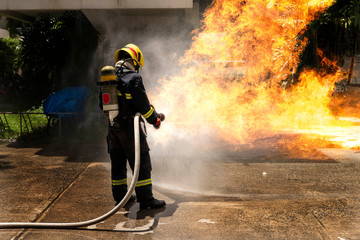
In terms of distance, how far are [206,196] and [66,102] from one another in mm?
5333

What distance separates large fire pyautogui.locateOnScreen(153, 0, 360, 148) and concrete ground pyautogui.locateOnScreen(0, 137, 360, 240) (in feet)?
5.42

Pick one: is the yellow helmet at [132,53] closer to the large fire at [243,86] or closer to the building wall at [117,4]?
the large fire at [243,86]

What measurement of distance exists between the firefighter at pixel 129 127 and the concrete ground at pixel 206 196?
9.3 inches

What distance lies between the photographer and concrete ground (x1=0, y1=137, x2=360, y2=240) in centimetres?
371

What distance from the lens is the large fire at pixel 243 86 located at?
27.6ft

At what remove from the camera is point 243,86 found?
29.5 feet

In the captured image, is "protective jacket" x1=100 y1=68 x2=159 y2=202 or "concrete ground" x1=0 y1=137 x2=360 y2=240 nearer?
"concrete ground" x1=0 y1=137 x2=360 y2=240

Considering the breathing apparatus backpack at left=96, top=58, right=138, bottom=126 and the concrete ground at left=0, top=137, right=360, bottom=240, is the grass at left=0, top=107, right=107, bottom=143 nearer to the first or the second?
the concrete ground at left=0, top=137, right=360, bottom=240

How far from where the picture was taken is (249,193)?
15.8 feet

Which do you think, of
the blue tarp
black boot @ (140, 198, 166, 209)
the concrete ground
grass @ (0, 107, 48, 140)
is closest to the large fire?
the concrete ground

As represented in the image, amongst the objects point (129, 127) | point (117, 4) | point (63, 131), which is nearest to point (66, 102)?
point (63, 131)

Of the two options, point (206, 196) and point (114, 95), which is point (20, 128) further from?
point (206, 196)

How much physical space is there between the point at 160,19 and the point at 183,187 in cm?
631

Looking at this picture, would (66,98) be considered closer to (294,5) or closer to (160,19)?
(160,19)
